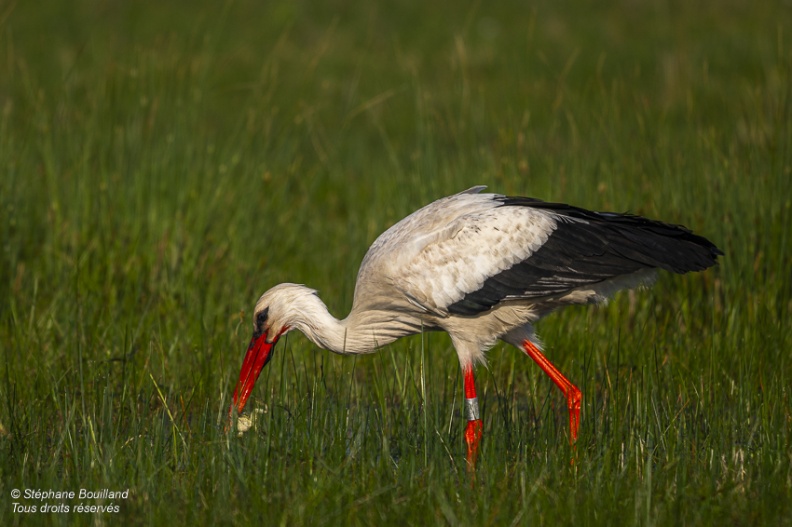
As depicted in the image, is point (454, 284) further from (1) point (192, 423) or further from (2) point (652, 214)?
(2) point (652, 214)

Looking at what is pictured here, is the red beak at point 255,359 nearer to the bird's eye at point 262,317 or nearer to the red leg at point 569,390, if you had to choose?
the bird's eye at point 262,317

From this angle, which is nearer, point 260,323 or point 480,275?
point 480,275

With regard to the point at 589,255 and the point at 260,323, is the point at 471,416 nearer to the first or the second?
the point at 589,255

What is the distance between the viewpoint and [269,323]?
471 cm

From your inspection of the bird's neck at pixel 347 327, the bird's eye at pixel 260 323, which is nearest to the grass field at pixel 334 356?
the bird's neck at pixel 347 327

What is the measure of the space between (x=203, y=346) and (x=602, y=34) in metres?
11.6

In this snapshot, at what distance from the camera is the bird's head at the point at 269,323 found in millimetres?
4688

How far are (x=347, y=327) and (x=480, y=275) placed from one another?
67 centimetres

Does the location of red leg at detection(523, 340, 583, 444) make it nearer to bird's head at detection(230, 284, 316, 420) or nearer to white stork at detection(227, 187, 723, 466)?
white stork at detection(227, 187, 723, 466)

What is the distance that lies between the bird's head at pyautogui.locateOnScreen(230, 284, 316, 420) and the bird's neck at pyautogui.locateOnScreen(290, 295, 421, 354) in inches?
1.5

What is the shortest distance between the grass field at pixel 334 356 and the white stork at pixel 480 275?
20 cm
